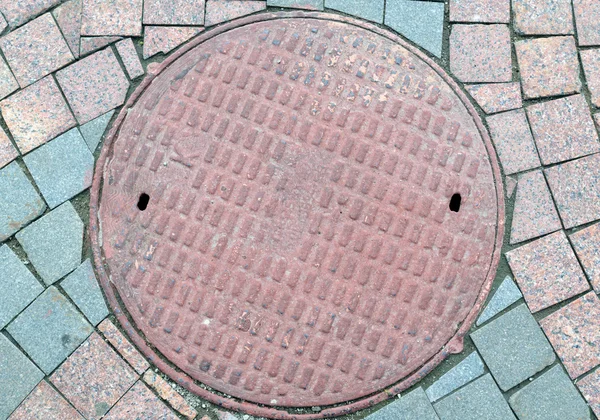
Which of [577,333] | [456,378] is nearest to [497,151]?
[577,333]

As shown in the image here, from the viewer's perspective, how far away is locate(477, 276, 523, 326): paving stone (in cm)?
221

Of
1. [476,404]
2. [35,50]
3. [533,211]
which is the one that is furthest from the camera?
[35,50]

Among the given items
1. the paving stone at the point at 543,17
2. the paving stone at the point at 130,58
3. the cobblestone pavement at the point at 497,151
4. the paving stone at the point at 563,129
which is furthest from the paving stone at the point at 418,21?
the paving stone at the point at 130,58

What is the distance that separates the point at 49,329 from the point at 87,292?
8.1 inches

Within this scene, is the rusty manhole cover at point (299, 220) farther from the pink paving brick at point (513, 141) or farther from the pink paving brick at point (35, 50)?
the pink paving brick at point (35, 50)

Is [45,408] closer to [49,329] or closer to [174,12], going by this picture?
[49,329]

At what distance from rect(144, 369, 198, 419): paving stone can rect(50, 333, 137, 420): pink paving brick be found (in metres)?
Answer: 0.06

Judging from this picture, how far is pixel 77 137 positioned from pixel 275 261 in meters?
0.99

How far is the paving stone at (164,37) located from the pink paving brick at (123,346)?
1.14 m

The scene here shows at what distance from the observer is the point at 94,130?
2312 millimetres

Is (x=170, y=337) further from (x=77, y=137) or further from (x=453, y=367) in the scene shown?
(x=453, y=367)

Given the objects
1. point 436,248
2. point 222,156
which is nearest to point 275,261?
point 222,156

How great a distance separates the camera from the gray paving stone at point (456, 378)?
2.17 meters

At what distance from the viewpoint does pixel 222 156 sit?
2.22m
